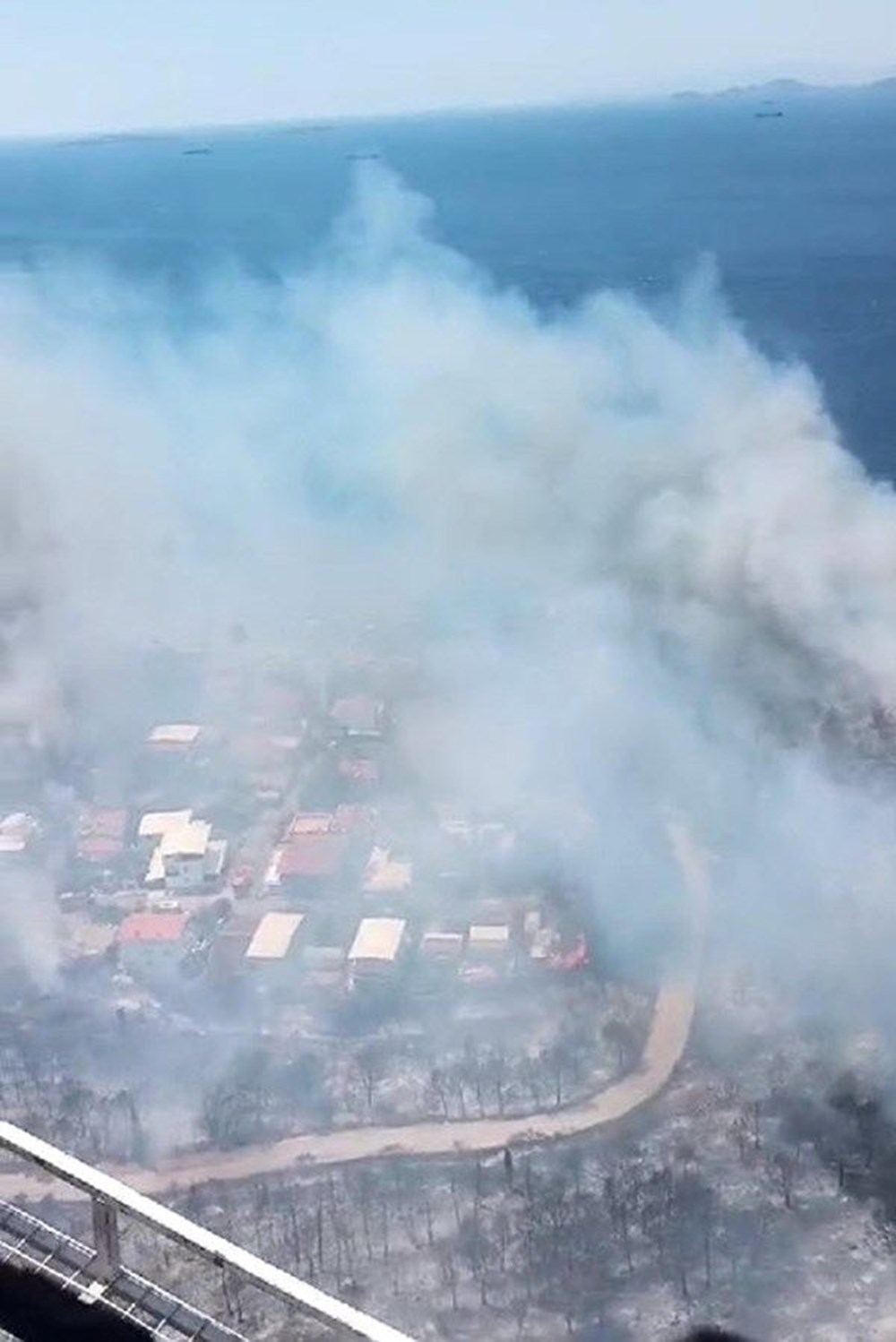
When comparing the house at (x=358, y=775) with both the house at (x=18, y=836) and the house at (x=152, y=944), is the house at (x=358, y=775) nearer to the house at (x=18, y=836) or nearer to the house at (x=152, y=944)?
the house at (x=152, y=944)

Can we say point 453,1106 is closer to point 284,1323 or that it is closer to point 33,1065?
point 284,1323

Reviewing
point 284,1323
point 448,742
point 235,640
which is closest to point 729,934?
point 448,742

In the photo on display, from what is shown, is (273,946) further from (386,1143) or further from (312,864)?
(386,1143)

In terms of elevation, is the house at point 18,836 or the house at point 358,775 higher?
the house at point 358,775

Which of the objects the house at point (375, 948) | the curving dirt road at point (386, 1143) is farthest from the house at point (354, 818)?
the curving dirt road at point (386, 1143)

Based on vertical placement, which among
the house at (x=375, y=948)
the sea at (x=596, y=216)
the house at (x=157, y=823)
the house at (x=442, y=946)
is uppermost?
the sea at (x=596, y=216)

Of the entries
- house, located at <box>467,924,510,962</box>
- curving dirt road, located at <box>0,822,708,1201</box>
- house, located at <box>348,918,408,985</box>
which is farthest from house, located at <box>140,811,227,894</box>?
curving dirt road, located at <box>0,822,708,1201</box>

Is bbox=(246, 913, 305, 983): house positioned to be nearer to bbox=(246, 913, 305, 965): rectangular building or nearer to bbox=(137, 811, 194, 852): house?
bbox=(246, 913, 305, 965): rectangular building
